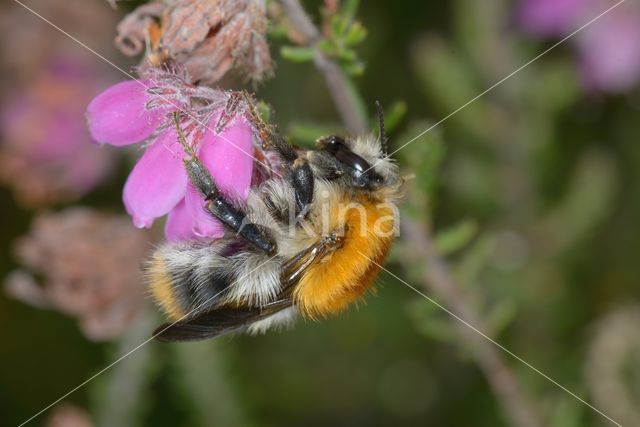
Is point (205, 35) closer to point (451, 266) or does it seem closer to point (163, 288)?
point (163, 288)

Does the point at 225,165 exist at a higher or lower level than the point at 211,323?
higher

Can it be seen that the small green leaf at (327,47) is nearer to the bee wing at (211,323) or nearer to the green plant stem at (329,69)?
the green plant stem at (329,69)

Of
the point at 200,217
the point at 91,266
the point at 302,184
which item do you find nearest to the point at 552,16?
the point at 91,266

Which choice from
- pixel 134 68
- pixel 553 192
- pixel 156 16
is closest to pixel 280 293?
pixel 134 68

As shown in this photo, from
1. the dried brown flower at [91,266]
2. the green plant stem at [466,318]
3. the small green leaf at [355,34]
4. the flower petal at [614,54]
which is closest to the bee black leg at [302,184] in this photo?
the small green leaf at [355,34]

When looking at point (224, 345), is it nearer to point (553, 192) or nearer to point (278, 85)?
point (278, 85)
